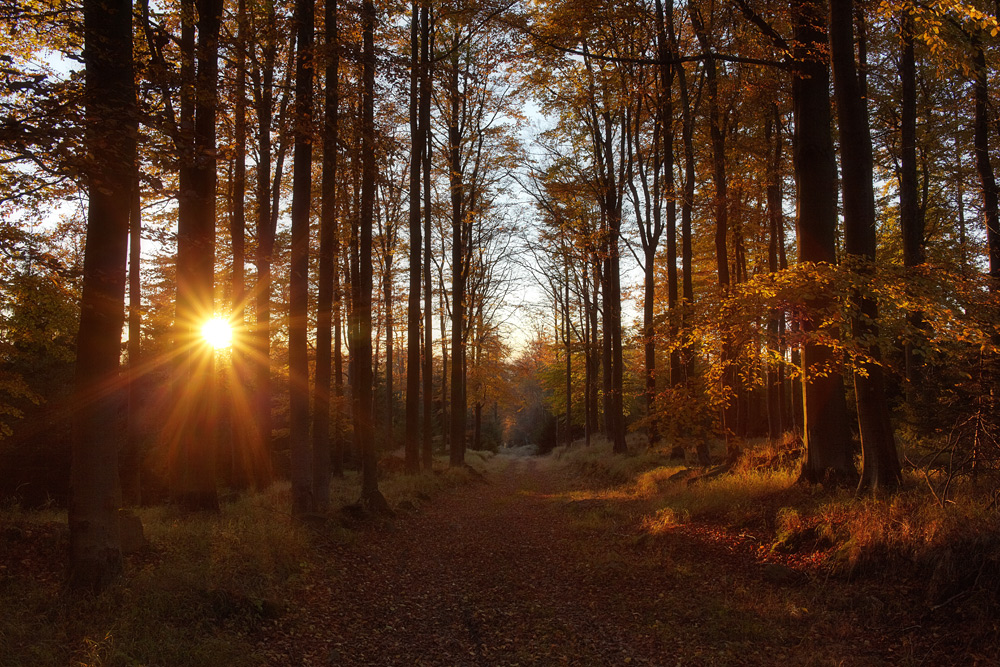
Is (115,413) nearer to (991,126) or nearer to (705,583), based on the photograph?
(705,583)

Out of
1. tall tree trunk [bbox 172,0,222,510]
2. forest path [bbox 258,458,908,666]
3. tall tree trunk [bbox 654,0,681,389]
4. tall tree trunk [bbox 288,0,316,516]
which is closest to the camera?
forest path [bbox 258,458,908,666]

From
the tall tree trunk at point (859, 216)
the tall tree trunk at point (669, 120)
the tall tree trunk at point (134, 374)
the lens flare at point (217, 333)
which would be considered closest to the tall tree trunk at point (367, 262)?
the lens flare at point (217, 333)

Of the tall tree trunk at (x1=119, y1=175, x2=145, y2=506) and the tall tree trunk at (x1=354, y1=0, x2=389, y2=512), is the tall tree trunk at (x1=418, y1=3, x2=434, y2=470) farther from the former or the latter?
the tall tree trunk at (x1=119, y1=175, x2=145, y2=506)

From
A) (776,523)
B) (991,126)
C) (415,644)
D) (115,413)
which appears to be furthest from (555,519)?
(991,126)

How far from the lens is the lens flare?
34.0ft

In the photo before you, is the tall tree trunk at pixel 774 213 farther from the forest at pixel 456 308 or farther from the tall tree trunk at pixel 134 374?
the tall tree trunk at pixel 134 374

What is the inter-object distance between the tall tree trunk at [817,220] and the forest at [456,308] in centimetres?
5

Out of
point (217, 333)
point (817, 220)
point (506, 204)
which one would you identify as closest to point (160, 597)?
point (217, 333)

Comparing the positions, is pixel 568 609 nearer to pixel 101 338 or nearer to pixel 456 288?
pixel 101 338

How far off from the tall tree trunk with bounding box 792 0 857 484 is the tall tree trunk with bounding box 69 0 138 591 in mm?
9010

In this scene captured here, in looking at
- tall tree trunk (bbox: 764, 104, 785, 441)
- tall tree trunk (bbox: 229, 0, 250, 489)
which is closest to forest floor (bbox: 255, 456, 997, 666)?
tall tree trunk (bbox: 229, 0, 250, 489)

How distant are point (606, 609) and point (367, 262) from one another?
9029 millimetres

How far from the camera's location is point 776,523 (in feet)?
26.8

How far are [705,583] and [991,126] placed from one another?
17439 mm
